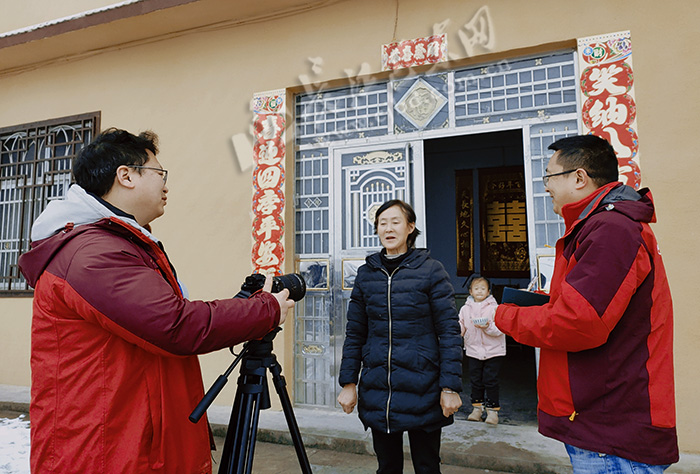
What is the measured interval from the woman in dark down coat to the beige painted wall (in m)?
1.74

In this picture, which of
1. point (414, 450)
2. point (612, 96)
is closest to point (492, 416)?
point (414, 450)

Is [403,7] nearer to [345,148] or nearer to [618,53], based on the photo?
[345,148]

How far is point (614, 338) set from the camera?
1390 mm

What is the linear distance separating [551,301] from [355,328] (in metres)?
1.01

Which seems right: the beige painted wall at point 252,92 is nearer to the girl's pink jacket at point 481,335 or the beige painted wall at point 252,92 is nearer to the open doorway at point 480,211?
the girl's pink jacket at point 481,335

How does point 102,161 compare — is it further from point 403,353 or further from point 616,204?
point 616,204

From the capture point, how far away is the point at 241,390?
155cm

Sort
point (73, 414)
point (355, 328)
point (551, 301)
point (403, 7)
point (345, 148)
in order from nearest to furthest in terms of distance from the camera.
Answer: point (73, 414), point (551, 301), point (355, 328), point (403, 7), point (345, 148)

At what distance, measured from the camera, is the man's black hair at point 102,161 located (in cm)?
141

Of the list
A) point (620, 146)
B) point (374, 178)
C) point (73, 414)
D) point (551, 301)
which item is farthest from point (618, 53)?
point (73, 414)

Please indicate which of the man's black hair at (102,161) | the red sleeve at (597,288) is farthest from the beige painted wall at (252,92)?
the man's black hair at (102,161)

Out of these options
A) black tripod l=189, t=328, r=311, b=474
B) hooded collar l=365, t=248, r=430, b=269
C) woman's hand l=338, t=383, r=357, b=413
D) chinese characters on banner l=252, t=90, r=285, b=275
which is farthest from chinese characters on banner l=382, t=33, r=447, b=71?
black tripod l=189, t=328, r=311, b=474

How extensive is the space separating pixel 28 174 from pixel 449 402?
Result: 5.03m

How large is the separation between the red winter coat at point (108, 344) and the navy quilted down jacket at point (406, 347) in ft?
3.10
